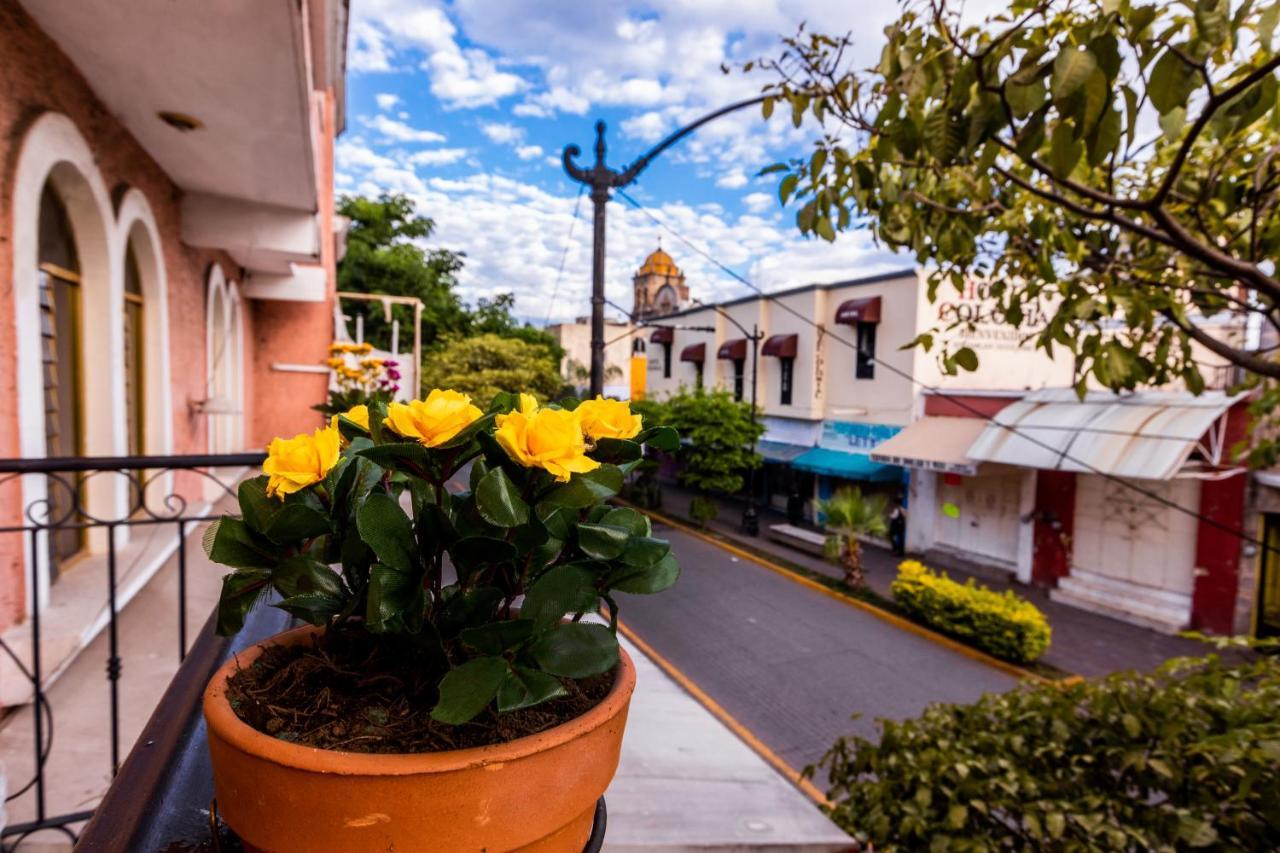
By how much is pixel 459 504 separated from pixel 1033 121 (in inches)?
70.4

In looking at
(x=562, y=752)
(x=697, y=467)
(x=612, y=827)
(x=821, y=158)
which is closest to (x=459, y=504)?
(x=562, y=752)

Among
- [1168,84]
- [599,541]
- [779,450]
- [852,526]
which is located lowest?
[852,526]

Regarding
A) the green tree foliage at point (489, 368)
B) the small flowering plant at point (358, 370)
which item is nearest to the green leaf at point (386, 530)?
the small flowering plant at point (358, 370)

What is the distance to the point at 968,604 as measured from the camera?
9.91 metres

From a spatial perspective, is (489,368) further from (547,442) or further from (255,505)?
(547,442)

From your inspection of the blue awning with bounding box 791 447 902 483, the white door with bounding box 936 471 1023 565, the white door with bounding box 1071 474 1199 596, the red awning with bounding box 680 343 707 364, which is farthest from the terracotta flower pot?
the red awning with bounding box 680 343 707 364

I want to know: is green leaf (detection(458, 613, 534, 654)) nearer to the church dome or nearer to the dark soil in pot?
the dark soil in pot

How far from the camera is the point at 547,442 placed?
0.74 meters

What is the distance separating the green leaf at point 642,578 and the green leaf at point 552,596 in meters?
0.09

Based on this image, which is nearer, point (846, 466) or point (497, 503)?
point (497, 503)

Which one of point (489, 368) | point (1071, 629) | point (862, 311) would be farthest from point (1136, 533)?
point (489, 368)

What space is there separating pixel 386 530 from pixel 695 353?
2295cm

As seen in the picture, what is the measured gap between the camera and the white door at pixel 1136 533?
36.4 ft

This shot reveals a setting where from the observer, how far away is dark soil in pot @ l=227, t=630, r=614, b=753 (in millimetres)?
812
